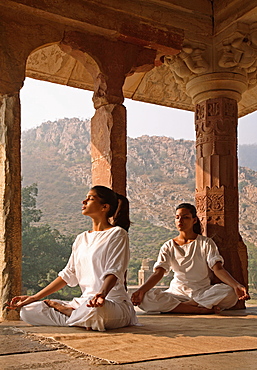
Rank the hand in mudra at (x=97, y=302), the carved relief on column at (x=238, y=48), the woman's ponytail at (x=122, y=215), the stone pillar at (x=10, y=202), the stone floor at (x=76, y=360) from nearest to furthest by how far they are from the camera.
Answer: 1. the stone floor at (x=76, y=360)
2. the hand in mudra at (x=97, y=302)
3. the woman's ponytail at (x=122, y=215)
4. the stone pillar at (x=10, y=202)
5. the carved relief on column at (x=238, y=48)

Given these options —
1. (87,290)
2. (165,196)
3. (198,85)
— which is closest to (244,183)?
(165,196)

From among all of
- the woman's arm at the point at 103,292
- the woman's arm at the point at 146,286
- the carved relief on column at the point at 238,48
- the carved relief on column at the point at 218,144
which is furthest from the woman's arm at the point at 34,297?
the carved relief on column at the point at 238,48

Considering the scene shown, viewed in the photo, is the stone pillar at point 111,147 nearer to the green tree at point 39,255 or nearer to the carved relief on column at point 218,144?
the carved relief on column at point 218,144

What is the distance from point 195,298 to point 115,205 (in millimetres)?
2379

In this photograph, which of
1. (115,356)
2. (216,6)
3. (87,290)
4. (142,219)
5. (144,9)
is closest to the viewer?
(115,356)

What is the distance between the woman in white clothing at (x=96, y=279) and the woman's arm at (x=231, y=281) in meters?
1.42

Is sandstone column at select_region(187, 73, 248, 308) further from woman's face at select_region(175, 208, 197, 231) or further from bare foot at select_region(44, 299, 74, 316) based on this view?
bare foot at select_region(44, 299, 74, 316)

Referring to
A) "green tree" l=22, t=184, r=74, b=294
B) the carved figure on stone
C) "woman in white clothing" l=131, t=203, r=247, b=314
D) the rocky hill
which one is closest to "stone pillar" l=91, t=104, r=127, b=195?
"woman in white clothing" l=131, t=203, r=247, b=314

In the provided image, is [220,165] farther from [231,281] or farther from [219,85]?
[231,281]

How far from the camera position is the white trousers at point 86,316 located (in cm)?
409

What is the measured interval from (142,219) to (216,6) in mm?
32589

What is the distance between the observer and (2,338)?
12.3 feet

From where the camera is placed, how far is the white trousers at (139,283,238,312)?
6234 mm

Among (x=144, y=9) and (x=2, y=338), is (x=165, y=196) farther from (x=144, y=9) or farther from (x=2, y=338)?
(x=2, y=338)
